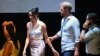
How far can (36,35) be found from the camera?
5.23 m

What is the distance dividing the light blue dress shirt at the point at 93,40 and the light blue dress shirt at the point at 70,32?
0.17 m

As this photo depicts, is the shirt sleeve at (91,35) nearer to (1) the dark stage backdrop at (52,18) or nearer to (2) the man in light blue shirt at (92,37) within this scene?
(2) the man in light blue shirt at (92,37)

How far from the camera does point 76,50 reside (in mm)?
4793

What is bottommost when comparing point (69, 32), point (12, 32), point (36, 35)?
point (12, 32)

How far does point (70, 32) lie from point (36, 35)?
25.6 inches

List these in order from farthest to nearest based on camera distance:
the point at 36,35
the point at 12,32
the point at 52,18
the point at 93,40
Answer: the point at 12,32, the point at 52,18, the point at 36,35, the point at 93,40

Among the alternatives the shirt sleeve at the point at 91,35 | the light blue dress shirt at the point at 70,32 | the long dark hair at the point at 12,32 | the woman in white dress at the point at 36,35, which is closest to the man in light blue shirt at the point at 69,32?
the light blue dress shirt at the point at 70,32

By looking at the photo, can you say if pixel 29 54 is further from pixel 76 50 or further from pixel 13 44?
pixel 76 50

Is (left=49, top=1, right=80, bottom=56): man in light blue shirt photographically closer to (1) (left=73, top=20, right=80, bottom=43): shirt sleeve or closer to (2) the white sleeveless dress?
(1) (left=73, top=20, right=80, bottom=43): shirt sleeve

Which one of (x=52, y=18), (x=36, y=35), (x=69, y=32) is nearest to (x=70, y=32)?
(x=69, y=32)

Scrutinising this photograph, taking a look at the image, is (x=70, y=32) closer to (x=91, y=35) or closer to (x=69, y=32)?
(x=69, y=32)

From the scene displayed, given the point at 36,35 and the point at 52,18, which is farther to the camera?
the point at 52,18

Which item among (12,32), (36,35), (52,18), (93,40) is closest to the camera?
(93,40)

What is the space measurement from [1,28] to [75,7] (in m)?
1.43
